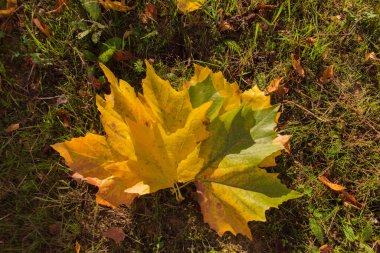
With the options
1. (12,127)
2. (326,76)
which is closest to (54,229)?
(12,127)

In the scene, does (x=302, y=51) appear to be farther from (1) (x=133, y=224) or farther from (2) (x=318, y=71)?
(1) (x=133, y=224)

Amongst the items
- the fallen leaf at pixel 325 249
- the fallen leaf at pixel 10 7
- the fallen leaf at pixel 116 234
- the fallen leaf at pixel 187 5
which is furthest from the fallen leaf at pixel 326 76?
the fallen leaf at pixel 10 7

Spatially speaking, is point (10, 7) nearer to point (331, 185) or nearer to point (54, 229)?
point (54, 229)

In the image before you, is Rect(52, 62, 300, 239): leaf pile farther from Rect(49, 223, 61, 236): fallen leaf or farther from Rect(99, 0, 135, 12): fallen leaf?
Rect(99, 0, 135, 12): fallen leaf

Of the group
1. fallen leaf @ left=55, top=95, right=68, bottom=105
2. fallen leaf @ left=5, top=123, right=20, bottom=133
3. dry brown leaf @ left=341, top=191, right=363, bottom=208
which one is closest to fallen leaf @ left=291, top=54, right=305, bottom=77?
dry brown leaf @ left=341, top=191, right=363, bottom=208

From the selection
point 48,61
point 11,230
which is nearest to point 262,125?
point 48,61
